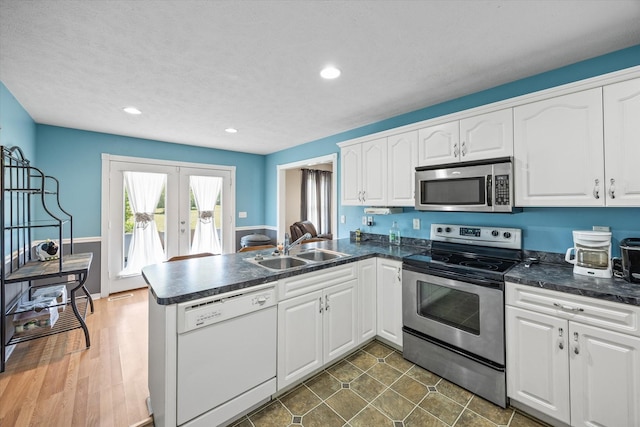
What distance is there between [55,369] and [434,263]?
10.3 feet

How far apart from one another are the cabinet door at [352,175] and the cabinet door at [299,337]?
54.5 inches

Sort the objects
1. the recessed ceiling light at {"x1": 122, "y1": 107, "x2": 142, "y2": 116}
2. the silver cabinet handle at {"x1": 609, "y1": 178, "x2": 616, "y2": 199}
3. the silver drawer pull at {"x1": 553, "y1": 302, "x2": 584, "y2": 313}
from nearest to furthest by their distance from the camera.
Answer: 1. the silver drawer pull at {"x1": 553, "y1": 302, "x2": 584, "y2": 313}
2. the silver cabinet handle at {"x1": 609, "y1": 178, "x2": 616, "y2": 199}
3. the recessed ceiling light at {"x1": 122, "y1": 107, "x2": 142, "y2": 116}

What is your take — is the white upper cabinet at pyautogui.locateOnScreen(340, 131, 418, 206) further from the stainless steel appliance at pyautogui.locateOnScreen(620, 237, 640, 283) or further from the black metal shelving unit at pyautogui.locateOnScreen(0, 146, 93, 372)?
the black metal shelving unit at pyautogui.locateOnScreen(0, 146, 93, 372)

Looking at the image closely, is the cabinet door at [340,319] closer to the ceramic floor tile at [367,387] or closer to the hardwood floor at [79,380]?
the ceramic floor tile at [367,387]

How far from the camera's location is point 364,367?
7.21 feet

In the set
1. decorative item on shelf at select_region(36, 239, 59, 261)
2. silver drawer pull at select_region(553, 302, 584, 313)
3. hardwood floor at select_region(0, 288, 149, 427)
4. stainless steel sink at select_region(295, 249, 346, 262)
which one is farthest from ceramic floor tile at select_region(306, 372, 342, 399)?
decorative item on shelf at select_region(36, 239, 59, 261)

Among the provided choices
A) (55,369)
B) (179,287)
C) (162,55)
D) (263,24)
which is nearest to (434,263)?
(179,287)

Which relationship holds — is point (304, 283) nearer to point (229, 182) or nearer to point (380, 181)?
point (380, 181)

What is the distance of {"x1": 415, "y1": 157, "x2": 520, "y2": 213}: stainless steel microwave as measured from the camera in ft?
6.52

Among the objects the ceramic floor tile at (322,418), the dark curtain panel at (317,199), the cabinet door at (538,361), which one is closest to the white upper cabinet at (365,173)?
the cabinet door at (538,361)

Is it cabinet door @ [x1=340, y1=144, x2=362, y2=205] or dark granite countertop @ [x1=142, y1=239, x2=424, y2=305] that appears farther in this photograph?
cabinet door @ [x1=340, y1=144, x2=362, y2=205]

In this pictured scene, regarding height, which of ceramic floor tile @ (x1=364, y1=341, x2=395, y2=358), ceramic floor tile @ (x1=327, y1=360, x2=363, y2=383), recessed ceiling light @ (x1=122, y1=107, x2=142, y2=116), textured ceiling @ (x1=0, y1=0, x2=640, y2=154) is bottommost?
ceramic floor tile @ (x1=327, y1=360, x2=363, y2=383)

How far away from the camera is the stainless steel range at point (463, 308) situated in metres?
1.77

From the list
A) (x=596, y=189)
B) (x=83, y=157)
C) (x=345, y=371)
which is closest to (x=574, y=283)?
(x=596, y=189)
